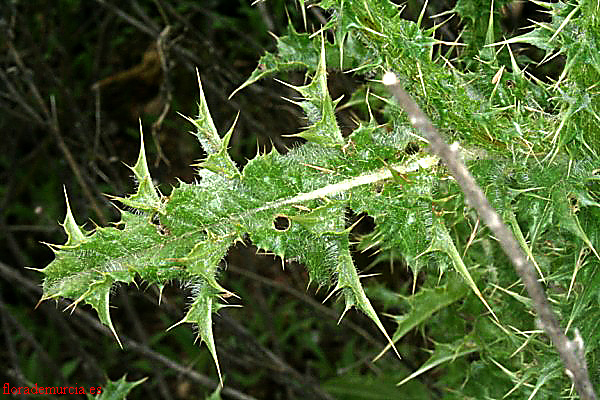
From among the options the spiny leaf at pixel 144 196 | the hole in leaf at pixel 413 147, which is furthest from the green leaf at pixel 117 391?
the hole in leaf at pixel 413 147

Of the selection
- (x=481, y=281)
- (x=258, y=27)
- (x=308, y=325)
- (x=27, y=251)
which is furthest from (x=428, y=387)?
(x=27, y=251)

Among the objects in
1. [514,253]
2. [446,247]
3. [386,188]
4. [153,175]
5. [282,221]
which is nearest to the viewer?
[514,253]

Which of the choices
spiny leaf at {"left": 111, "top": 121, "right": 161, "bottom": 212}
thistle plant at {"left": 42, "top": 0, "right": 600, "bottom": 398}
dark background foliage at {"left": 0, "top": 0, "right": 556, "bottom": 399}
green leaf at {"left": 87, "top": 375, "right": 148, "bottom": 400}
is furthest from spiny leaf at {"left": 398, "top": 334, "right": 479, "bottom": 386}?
spiny leaf at {"left": 111, "top": 121, "right": 161, "bottom": 212}

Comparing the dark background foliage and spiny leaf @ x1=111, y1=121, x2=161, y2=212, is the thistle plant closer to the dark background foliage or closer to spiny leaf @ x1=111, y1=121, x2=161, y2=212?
spiny leaf @ x1=111, y1=121, x2=161, y2=212

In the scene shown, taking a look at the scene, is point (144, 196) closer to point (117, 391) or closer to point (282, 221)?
point (282, 221)

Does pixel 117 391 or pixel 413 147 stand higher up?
pixel 413 147

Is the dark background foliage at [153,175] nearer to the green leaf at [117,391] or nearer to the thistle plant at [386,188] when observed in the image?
the green leaf at [117,391]

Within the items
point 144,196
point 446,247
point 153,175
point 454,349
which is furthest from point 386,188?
point 153,175

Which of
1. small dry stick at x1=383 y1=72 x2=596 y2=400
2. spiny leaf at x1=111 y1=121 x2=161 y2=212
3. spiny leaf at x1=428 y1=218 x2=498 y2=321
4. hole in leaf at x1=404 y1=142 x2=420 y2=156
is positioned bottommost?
spiny leaf at x1=428 y1=218 x2=498 y2=321
